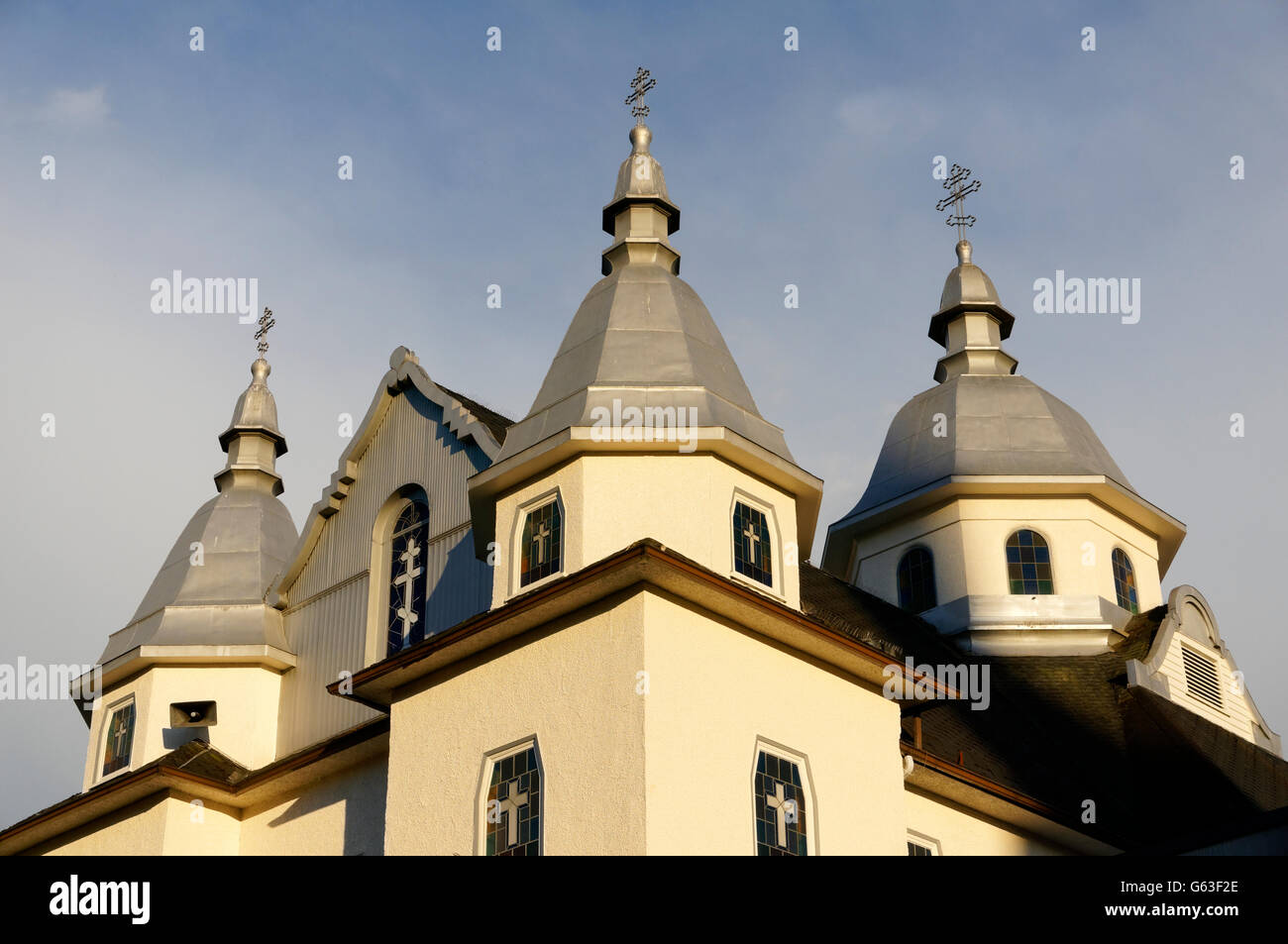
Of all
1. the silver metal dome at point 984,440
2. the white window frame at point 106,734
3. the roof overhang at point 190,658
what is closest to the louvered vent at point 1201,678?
the silver metal dome at point 984,440

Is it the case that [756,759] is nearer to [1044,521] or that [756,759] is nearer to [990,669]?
[990,669]

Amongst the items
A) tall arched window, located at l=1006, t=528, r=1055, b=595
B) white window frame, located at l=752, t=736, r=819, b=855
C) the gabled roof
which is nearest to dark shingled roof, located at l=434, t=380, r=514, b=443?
the gabled roof

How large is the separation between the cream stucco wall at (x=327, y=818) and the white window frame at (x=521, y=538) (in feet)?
9.97

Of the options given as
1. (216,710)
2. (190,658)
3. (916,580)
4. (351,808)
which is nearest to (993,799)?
(351,808)

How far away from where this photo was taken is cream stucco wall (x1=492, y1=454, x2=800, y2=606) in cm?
1839

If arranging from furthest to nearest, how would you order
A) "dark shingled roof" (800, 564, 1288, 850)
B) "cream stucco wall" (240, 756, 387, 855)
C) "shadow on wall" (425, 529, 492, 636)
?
1. "dark shingled roof" (800, 564, 1288, 850)
2. "shadow on wall" (425, 529, 492, 636)
3. "cream stucco wall" (240, 756, 387, 855)

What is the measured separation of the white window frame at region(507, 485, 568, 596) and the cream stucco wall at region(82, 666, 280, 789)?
21.8 feet

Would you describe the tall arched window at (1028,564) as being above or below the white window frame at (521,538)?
above

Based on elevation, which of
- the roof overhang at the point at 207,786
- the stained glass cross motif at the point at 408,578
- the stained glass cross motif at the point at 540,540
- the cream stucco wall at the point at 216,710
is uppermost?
the stained glass cross motif at the point at 408,578

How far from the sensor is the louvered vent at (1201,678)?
30203 mm

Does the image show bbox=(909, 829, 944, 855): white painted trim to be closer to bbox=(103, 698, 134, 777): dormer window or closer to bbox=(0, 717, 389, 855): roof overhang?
bbox=(0, 717, 389, 855): roof overhang

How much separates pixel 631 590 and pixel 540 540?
240cm

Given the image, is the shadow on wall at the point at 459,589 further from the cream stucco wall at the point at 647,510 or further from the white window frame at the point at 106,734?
the white window frame at the point at 106,734
